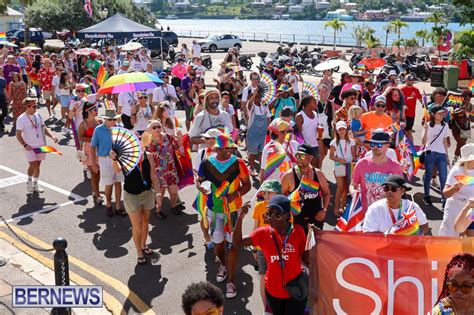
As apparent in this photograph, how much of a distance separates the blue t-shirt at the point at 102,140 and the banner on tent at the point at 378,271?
4.67 m

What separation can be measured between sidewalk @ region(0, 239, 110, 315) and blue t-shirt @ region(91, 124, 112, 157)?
1.85 metres

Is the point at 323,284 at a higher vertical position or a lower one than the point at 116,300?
higher

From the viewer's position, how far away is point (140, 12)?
2092 inches

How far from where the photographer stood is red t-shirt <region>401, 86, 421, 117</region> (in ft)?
40.5

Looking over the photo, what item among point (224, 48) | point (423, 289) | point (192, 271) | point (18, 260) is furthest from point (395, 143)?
point (224, 48)

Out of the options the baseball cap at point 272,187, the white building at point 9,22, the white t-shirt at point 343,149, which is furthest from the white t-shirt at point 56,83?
the white building at point 9,22

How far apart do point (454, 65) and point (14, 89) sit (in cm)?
1727

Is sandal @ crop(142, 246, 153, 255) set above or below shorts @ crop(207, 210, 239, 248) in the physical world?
below

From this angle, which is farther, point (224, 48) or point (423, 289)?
point (224, 48)

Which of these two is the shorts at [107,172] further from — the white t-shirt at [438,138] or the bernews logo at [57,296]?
the bernews logo at [57,296]

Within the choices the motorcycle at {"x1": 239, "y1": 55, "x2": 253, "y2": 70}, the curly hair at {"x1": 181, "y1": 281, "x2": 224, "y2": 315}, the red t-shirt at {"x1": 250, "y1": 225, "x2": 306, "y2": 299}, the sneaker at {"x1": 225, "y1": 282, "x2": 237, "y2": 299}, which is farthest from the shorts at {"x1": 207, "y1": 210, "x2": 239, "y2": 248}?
the motorcycle at {"x1": 239, "y1": 55, "x2": 253, "y2": 70}

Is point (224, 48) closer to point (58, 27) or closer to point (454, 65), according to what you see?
point (58, 27)

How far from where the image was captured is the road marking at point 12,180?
11.0 metres

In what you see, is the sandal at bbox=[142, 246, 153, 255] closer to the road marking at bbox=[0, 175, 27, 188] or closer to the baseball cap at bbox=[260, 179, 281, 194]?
the baseball cap at bbox=[260, 179, 281, 194]
